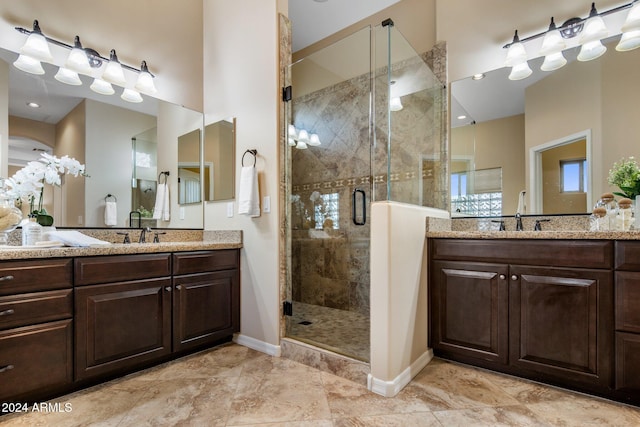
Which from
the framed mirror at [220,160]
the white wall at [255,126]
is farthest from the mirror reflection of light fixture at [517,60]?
the framed mirror at [220,160]

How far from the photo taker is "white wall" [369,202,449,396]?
5.62 feet

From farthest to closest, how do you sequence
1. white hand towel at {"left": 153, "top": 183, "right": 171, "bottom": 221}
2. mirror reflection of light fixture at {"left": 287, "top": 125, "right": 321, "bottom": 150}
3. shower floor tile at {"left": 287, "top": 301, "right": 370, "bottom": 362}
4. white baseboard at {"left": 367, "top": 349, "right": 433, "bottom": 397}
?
white hand towel at {"left": 153, "top": 183, "right": 171, "bottom": 221} → mirror reflection of light fixture at {"left": 287, "top": 125, "right": 321, "bottom": 150} → shower floor tile at {"left": 287, "top": 301, "right": 370, "bottom": 362} → white baseboard at {"left": 367, "top": 349, "right": 433, "bottom": 397}

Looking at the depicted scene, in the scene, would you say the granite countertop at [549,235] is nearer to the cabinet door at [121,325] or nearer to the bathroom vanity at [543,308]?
the bathroom vanity at [543,308]

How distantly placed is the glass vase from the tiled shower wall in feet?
5.42

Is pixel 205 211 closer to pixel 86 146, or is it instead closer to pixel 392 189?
pixel 86 146

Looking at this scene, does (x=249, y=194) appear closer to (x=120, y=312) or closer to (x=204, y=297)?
(x=204, y=297)

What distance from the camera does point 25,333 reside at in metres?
1.51

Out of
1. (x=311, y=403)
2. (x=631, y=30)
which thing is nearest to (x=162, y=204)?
(x=311, y=403)

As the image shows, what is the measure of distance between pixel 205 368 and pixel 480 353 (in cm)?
178

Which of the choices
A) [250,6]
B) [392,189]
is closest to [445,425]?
[392,189]

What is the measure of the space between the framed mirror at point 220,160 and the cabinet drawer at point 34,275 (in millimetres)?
1213

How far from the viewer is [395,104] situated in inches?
86.2

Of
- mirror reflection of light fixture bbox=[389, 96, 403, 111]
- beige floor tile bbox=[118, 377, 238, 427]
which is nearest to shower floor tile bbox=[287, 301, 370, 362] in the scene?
beige floor tile bbox=[118, 377, 238, 427]

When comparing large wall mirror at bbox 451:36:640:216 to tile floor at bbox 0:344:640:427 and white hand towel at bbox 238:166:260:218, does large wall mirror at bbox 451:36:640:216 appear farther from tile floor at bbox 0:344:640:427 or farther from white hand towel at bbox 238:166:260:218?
white hand towel at bbox 238:166:260:218
